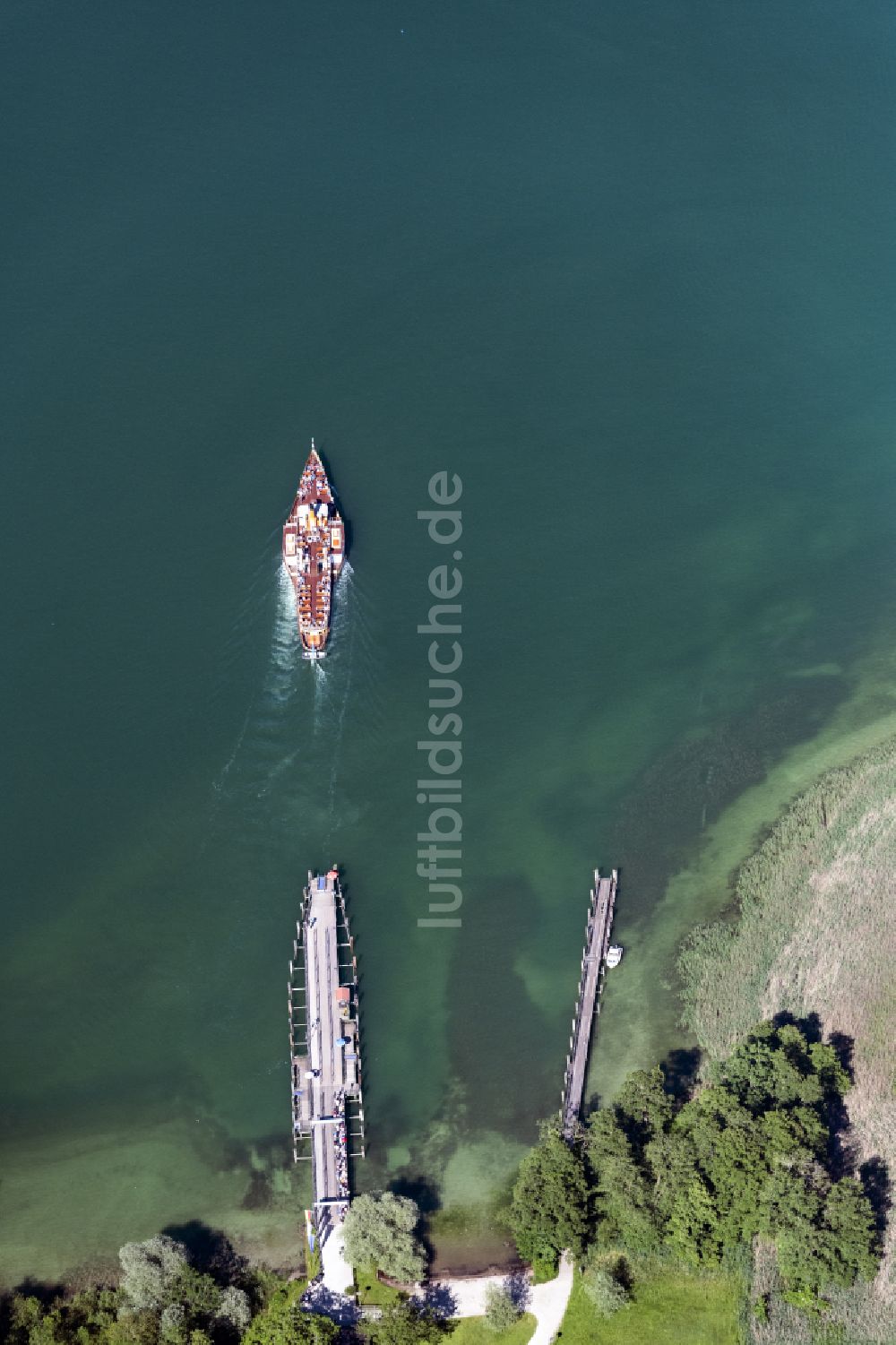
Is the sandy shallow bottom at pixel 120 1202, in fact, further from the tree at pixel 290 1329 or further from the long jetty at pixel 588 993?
the long jetty at pixel 588 993

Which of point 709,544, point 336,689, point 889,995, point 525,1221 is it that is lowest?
point 525,1221

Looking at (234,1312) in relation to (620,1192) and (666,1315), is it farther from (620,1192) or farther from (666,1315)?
(666,1315)

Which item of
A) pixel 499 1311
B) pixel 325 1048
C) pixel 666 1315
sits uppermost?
pixel 325 1048

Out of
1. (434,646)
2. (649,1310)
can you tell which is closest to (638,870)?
(434,646)

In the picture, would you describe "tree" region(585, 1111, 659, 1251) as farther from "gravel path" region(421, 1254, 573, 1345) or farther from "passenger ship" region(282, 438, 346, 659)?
"passenger ship" region(282, 438, 346, 659)

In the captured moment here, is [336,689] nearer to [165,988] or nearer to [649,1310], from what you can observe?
[165,988]

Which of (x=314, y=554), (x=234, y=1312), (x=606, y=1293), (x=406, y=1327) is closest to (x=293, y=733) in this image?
(x=314, y=554)

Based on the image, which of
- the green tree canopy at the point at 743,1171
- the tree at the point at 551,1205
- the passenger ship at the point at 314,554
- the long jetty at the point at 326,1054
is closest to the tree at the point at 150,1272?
the long jetty at the point at 326,1054
